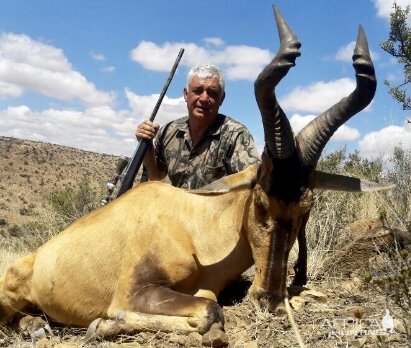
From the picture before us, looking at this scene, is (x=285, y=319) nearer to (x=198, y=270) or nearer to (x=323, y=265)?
(x=198, y=270)

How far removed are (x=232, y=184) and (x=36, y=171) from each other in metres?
52.4

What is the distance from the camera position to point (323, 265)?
6.09 metres

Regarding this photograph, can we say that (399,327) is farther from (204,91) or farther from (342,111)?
(204,91)

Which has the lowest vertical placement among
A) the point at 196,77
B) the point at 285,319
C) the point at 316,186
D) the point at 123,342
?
the point at 123,342

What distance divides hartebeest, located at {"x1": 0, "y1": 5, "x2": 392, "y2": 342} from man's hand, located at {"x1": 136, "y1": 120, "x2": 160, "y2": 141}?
170 cm

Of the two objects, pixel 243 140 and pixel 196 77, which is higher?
pixel 196 77

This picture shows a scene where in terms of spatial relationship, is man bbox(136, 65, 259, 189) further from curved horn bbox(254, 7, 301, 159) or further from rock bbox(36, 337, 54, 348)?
rock bbox(36, 337, 54, 348)

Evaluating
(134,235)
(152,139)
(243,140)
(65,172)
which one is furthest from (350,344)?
(65,172)

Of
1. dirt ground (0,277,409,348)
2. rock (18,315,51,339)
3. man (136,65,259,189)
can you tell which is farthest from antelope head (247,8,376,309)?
man (136,65,259,189)

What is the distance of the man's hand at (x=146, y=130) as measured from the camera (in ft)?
22.4

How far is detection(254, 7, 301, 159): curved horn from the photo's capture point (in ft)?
12.8

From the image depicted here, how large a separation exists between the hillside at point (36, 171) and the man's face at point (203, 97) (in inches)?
1234

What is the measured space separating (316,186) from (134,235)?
1642mm

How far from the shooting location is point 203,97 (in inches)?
267
